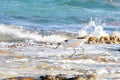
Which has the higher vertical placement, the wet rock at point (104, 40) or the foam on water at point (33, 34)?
the wet rock at point (104, 40)

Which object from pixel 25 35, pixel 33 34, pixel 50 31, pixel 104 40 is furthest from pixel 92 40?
pixel 50 31

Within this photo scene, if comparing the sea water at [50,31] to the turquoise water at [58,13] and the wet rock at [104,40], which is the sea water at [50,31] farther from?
the wet rock at [104,40]

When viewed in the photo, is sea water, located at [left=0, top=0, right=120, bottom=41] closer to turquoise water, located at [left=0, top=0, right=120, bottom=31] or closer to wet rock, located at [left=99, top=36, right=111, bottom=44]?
turquoise water, located at [left=0, top=0, right=120, bottom=31]

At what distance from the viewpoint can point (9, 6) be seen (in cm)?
3616

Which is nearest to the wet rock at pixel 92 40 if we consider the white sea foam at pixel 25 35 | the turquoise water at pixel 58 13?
the white sea foam at pixel 25 35

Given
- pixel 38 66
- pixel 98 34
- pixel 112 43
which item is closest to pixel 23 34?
pixel 98 34

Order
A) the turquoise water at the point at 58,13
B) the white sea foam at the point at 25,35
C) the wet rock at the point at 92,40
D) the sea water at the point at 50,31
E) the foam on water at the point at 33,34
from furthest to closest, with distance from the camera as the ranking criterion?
the turquoise water at the point at 58,13, the white sea foam at the point at 25,35, the foam on water at the point at 33,34, the wet rock at the point at 92,40, the sea water at the point at 50,31

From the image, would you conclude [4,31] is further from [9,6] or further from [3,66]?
[9,6]

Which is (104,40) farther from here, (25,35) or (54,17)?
(54,17)

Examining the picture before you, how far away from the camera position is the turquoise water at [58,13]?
27766 mm

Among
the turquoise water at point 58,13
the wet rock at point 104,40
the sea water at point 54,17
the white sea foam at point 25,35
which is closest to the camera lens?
the wet rock at point 104,40

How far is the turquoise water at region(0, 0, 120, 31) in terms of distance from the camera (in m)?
27.8

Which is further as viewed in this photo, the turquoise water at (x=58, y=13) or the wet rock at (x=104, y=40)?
the turquoise water at (x=58, y=13)

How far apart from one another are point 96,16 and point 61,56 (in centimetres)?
2303
